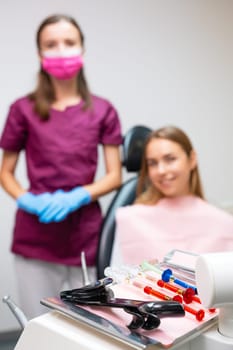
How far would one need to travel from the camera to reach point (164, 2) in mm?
1963

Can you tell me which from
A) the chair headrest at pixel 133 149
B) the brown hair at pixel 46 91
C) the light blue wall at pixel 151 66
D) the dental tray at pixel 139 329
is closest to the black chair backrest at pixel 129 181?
the chair headrest at pixel 133 149

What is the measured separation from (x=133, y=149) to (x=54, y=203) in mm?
307

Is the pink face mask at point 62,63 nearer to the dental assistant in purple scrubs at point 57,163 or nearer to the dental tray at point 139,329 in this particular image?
the dental assistant in purple scrubs at point 57,163

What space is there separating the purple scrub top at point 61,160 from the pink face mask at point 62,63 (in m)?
0.12

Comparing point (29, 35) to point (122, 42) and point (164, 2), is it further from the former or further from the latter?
point (164, 2)

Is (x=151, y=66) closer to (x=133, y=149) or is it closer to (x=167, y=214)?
(x=133, y=149)

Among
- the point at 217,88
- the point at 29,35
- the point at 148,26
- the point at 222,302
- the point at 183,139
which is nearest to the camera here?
the point at 222,302

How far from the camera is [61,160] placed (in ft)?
4.92

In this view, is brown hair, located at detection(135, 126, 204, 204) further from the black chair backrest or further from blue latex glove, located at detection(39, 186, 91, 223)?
blue latex glove, located at detection(39, 186, 91, 223)

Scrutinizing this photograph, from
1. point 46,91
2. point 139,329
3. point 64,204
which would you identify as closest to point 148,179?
point 64,204

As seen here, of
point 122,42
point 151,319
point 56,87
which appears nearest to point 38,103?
point 56,87

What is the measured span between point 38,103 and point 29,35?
1.45 feet

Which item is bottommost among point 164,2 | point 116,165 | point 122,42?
point 116,165

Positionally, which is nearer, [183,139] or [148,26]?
[183,139]
